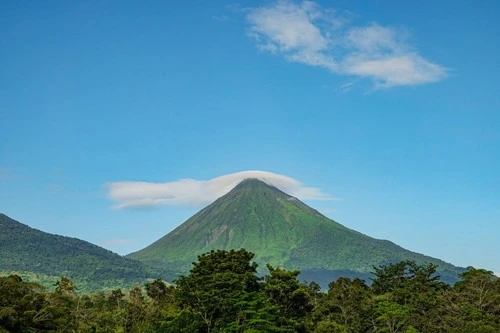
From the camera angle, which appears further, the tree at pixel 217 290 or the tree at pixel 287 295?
the tree at pixel 287 295

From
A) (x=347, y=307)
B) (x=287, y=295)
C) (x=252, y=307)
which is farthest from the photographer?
(x=347, y=307)

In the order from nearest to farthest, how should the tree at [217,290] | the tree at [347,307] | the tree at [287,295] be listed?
the tree at [217,290]
the tree at [287,295]
the tree at [347,307]

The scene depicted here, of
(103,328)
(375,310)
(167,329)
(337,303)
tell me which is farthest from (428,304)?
(103,328)

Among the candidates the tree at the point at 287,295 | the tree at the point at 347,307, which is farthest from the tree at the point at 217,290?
the tree at the point at 347,307

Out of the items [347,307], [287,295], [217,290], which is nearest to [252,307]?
[217,290]

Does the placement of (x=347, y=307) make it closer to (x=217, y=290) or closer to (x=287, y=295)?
(x=287, y=295)

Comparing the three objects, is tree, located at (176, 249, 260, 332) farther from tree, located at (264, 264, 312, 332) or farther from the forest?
tree, located at (264, 264, 312, 332)

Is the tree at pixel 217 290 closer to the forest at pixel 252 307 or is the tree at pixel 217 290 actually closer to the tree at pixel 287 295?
the forest at pixel 252 307

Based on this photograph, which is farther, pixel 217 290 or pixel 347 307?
pixel 347 307

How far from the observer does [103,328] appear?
39.8 m

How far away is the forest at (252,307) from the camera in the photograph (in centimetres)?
3303

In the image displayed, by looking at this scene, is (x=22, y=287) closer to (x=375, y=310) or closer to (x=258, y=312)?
(x=258, y=312)

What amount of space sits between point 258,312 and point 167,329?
5778 mm

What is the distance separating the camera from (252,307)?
34656 mm
